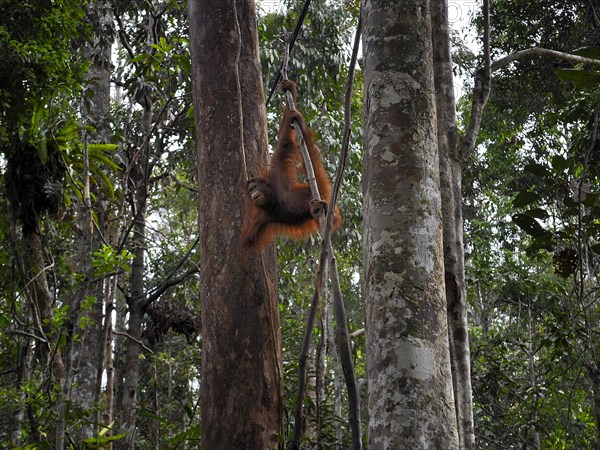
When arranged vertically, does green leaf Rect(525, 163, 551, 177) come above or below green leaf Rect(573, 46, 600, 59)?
above

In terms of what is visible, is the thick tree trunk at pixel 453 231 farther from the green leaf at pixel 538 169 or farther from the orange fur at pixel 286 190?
the orange fur at pixel 286 190

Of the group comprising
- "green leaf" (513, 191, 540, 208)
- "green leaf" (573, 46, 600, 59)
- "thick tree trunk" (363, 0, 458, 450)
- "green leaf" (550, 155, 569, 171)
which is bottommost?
"thick tree trunk" (363, 0, 458, 450)

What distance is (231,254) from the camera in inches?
120

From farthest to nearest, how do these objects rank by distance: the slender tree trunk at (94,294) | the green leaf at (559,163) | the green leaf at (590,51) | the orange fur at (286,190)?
A: the slender tree trunk at (94,294)
the orange fur at (286,190)
the green leaf at (559,163)
the green leaf at (590,51)

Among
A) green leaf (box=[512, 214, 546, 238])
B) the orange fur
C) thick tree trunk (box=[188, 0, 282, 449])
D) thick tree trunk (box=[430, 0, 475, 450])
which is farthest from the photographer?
the orange fur

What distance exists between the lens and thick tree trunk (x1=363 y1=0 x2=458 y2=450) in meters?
1.45

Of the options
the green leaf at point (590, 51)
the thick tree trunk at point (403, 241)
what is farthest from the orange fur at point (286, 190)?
the green leaf at point (590, 51)

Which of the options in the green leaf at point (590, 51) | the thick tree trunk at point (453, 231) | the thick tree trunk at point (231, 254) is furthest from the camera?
the thick tree trunk at point (231, 254)

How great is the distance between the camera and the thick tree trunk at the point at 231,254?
282 cm

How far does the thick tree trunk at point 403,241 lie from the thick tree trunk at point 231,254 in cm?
124

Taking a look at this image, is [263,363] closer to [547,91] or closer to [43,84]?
[43,84]

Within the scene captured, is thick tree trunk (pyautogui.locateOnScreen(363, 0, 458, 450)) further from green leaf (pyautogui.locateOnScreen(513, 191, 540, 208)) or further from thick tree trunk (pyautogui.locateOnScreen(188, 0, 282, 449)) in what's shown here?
green leaf (pyautogui.locateOnScreen(513, 191, 540, 208))

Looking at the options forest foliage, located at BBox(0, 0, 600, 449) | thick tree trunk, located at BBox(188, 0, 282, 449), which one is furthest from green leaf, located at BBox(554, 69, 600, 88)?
thick tree trunk, located at BBox(188, 0, 282, 449)

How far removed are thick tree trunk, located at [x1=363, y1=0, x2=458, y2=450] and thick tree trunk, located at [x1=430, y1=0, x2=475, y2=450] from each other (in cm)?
78
